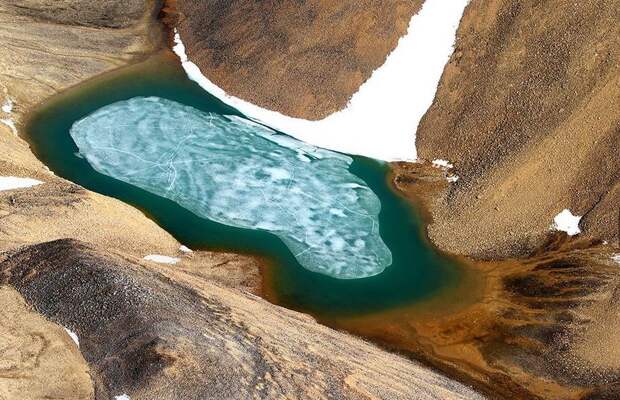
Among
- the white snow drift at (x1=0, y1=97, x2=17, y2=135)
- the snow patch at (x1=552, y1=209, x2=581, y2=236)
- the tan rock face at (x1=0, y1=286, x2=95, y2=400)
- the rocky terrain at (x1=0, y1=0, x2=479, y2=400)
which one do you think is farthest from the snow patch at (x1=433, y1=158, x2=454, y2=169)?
the tan rock face at (x1=0, y1=286, x2=95, y2=400)

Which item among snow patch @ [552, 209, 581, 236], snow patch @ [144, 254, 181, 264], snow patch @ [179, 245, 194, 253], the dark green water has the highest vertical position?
snow patch @ [552, 209, 581, 236]

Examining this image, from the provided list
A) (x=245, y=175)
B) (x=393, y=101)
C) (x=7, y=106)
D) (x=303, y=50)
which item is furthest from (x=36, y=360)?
(x=303, y=50)

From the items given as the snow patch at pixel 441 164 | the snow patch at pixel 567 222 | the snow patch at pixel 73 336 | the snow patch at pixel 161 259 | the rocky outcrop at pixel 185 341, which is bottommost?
the snow patch at pixel 73 336

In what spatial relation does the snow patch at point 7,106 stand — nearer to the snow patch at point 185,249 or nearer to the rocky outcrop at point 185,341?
the snow patch at point 185,249

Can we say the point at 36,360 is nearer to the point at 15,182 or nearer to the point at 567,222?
the point at 15,182

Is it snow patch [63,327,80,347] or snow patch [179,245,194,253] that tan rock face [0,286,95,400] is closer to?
snow patch [63,327,80,347]

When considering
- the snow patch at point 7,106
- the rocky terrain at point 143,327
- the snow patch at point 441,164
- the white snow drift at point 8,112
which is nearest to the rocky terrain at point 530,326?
the rocky terrain at point 143,327

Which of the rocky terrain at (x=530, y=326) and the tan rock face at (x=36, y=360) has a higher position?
the rocky terrain at (x=530, y=326)

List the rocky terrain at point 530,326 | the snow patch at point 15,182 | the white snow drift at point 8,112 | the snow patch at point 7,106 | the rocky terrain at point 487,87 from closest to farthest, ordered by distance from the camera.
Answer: the rocky terrain at point 530,326 < the snow patch at point 15,182 < the rocky terrain at point 487,87 < the white snow drift at point 8,112 < the snow patch at point 7,106
